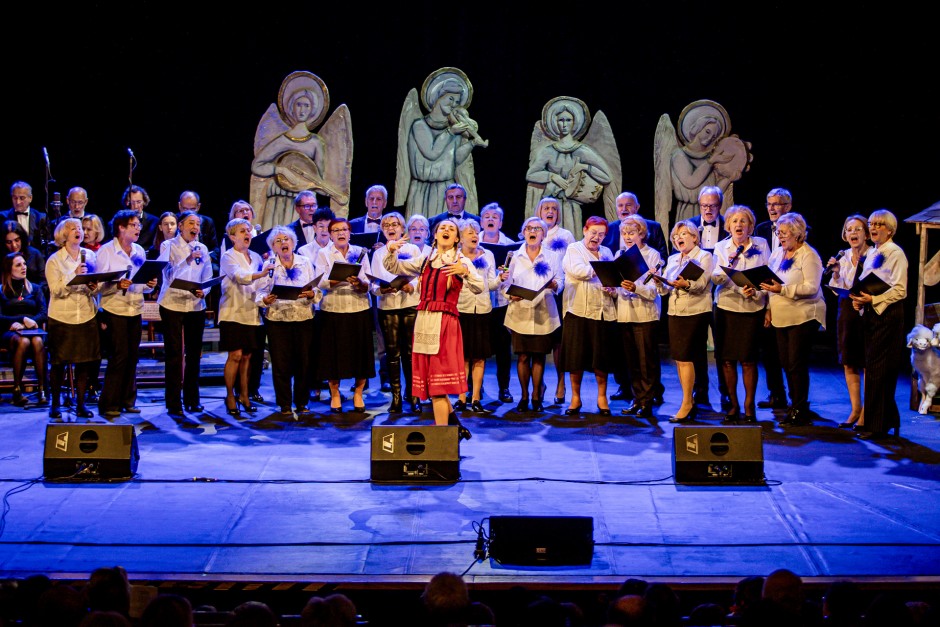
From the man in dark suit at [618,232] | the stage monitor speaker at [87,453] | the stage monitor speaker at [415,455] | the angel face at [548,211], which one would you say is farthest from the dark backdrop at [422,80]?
the stage monitor speaker at [415,455]

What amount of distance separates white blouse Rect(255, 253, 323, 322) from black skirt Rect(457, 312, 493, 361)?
1146 mm

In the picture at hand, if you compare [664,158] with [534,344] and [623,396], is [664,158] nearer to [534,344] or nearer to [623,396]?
[623,396]

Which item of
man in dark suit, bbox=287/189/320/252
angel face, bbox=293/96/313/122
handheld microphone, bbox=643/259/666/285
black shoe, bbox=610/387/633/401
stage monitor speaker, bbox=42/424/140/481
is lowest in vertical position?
stage monitor speaker, bbox=42/424/140/481

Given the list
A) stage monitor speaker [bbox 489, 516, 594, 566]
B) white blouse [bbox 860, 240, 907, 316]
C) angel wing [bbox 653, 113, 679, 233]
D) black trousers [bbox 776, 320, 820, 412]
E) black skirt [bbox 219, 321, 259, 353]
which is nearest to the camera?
stage monitor speaker [bbox 489, 516, 594, 566]

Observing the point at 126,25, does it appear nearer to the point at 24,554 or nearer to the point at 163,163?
the point at 163,163

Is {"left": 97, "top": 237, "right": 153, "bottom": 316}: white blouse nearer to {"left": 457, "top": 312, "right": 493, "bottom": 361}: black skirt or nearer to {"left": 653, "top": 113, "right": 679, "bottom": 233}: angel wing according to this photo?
{"left": 457, "top": 312, "right": 493, "bottom": 361}: black skirt

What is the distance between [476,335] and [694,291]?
1714mm

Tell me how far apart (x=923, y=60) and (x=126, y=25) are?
865 cm

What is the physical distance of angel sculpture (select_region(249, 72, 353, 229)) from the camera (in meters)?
10.1

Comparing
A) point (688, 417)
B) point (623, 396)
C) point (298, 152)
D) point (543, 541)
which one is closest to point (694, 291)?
point (688, 417)

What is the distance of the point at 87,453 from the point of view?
16.6 ft

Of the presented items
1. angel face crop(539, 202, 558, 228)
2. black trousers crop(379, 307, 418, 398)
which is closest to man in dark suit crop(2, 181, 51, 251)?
black trousers crop(379, 307, 418, 398)

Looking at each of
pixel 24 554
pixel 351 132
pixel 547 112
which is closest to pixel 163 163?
pixel 351 132

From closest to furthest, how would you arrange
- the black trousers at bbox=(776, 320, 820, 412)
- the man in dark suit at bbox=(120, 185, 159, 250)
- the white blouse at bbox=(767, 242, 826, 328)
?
the white blouse at bbox=(767, 242, 826, 328)
the black trousers at bbox=(776, 320, 820, 412)
the man in dark suit at bbox=(120, 185, 159, 250)
